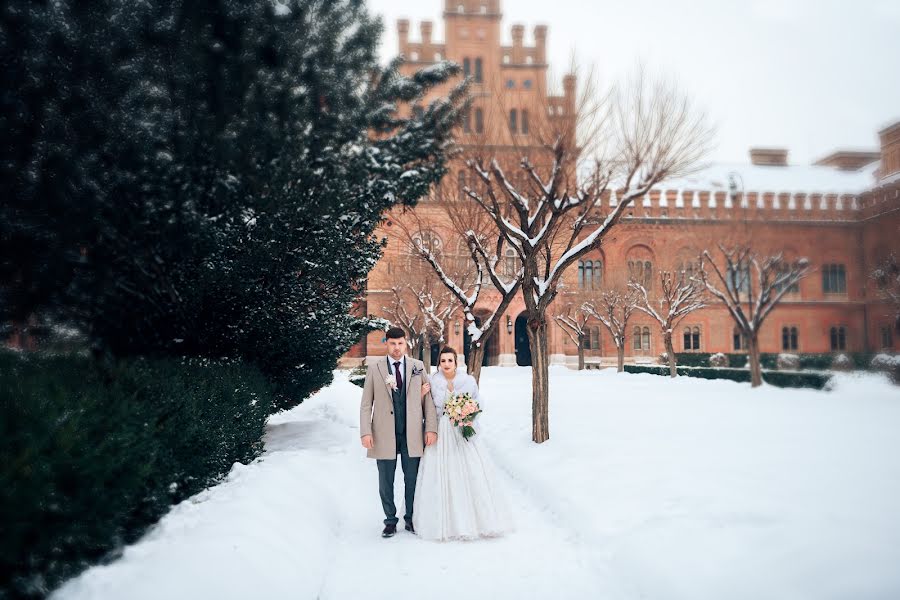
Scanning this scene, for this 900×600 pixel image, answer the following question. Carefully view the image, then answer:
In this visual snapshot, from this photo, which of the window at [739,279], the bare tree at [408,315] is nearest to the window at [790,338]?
the window at [739,279]

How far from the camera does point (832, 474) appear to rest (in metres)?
6.48

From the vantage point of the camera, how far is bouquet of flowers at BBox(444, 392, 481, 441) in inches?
241

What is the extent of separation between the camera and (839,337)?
4.84m

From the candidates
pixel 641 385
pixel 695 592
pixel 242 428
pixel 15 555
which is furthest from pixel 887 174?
pixel 641 385

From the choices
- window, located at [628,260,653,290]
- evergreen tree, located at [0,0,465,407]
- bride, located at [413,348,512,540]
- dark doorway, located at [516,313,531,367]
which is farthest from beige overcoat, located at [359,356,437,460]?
dark doorway, located at [516,313,531,367]

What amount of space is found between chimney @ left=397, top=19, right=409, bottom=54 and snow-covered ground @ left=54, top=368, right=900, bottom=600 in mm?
34817

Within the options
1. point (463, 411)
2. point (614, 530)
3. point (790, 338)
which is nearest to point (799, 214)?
point (790, 338)

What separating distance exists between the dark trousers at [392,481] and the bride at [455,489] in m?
0.16

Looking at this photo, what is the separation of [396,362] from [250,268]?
2.84 meters

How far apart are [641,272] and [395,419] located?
101ft

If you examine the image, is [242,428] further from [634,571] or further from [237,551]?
[634,571]

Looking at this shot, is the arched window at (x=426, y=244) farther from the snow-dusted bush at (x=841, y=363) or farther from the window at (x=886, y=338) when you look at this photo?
the window at (x=886, y=338)

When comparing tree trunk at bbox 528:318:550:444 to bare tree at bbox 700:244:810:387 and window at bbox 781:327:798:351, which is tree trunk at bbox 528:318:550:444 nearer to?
bare tree at bbox 700:244:810:387

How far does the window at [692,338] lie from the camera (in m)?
33.4
